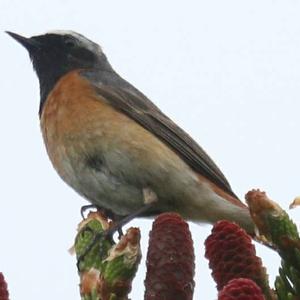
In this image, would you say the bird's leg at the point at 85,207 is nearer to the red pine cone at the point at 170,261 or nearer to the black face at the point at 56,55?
the black face at the point at 56,55

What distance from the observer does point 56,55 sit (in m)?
7.42

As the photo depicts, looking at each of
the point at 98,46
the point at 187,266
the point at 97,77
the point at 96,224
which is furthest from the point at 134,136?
the point at 187,266

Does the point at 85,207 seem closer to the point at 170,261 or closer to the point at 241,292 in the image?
the point at 170,261

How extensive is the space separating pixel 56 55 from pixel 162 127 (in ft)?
4.72

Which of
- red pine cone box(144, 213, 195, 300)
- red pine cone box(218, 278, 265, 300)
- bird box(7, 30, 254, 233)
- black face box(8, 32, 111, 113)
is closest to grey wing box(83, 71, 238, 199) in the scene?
bird box(7, 30, 254, 233)

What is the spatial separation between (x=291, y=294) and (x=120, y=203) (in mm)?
3772

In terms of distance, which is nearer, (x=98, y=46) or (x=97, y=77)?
(x=97, y=77)

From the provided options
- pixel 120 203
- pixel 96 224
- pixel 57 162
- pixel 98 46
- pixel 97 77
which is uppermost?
pixel 98 46

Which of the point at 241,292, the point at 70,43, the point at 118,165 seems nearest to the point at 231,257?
A: the point at 241,292

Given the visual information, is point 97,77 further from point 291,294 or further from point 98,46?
point 291,294

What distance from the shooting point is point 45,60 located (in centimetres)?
734

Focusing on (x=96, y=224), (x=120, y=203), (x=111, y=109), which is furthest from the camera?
(x=111, y=109)

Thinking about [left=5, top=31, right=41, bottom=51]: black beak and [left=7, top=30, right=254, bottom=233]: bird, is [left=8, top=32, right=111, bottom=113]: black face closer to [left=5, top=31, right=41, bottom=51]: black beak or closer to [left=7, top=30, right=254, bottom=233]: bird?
[left=5, top=31, right=41, bottom=51]: black beak

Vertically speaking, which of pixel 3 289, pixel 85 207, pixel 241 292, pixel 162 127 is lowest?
pixel 241 292
